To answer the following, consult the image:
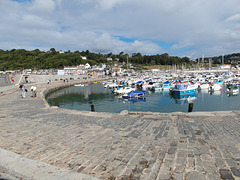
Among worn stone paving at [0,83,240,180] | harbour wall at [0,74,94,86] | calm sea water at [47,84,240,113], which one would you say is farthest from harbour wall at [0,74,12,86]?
worn stone paving at [0,83,240,180]

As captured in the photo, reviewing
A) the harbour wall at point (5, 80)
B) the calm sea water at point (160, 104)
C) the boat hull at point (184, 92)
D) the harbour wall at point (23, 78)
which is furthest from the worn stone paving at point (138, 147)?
the harbour wall at point (23, 78)

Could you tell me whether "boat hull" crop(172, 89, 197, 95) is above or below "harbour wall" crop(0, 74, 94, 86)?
below

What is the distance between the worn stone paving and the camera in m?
3.87

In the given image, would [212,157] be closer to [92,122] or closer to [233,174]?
[233,174]

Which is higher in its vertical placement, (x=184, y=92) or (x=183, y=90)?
(x=183, y=90)

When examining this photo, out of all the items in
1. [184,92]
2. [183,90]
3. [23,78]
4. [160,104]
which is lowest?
[160,104]

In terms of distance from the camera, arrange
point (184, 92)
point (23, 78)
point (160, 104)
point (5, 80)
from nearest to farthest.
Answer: point (160, 104)
point (184, 92)
point (5, 80)
point (23, 78)

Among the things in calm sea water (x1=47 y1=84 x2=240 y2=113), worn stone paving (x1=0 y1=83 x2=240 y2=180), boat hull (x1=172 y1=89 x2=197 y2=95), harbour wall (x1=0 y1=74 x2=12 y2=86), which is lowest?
calm sea water (x1=47 y1=84 x2=240 y2=113)

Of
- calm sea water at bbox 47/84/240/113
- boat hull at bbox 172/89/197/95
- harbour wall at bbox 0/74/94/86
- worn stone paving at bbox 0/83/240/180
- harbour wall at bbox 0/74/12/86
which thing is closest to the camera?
worn stone paving at bbox 0/83/240/180

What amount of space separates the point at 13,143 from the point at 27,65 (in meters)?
120

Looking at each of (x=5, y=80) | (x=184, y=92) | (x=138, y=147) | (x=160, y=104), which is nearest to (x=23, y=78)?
(x=5, y=80)

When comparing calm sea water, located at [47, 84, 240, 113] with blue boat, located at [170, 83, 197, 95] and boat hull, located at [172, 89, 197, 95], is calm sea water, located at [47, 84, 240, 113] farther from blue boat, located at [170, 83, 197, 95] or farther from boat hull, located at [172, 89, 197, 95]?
blue boat, located at [170, 83, 197, 95]

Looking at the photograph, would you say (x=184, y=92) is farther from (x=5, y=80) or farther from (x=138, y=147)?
(x=5, y=80)

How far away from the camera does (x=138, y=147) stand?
5215mm
